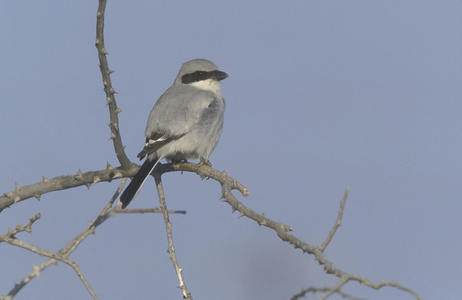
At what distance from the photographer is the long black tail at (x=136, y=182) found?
9.43 feet

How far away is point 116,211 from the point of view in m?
1.65

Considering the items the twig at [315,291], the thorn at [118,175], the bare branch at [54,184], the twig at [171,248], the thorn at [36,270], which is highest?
the thorn at [118,175]

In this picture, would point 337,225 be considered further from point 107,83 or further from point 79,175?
point 79,175

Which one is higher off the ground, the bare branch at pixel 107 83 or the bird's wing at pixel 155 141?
the bird's wing at pixel 155 141

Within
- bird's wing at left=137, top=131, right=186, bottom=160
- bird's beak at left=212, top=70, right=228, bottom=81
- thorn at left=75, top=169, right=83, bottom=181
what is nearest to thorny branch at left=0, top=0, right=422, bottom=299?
thorn at left=75, top=169, right=83, bottom=181

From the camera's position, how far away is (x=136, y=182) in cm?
288

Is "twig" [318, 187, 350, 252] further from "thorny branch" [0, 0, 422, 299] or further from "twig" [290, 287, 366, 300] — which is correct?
"twig" [290, 287, 366, 300]

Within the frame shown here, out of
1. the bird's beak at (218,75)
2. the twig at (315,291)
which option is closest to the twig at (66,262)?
the twig at (315,291)

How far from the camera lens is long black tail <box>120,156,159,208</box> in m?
2.87

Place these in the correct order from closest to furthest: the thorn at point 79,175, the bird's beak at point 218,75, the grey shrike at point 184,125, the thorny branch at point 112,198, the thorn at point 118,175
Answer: the thorny branch at point 112,198 → the thorn at point 79,175 → the thorn at point 118,175 → the grey shrike at point 184,125 → the bird's beak at point 218,75

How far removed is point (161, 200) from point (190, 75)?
1.58 metres

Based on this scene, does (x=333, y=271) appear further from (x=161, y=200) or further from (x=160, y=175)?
(x=160, y=175)

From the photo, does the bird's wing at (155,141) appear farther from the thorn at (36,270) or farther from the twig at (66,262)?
the thorn at (36,270)

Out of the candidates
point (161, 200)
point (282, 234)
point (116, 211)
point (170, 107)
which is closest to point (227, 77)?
point (170, 107)
